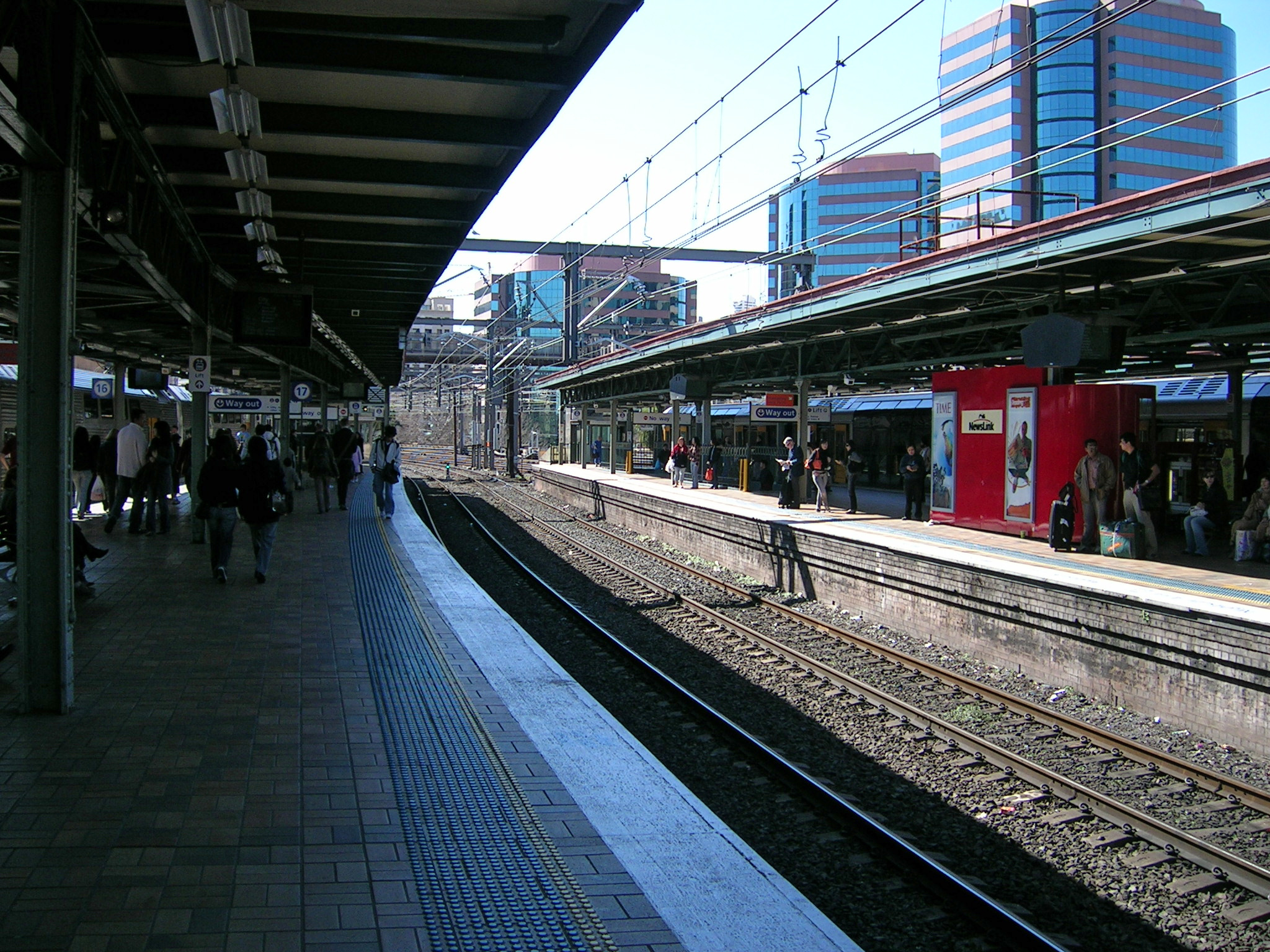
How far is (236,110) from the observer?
22.4 feet

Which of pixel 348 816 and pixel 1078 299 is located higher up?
pixel 1078 299

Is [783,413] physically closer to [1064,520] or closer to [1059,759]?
[1064,520]

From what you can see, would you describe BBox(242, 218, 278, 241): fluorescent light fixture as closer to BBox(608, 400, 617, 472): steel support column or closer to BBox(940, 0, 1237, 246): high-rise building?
BBox(608, 400, 617, 472): steel support column

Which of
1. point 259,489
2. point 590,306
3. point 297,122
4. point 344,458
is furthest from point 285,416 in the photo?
point 590,306

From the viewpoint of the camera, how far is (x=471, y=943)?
350 centimetres

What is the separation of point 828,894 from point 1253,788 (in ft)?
10.8

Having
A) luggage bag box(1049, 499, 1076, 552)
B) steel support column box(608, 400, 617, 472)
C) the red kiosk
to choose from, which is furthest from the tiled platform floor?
steel support column box(608, 400, 617, 472)

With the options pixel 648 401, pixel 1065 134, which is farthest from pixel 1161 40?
pixel 648 401

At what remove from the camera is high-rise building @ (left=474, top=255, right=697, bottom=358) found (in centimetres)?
4500

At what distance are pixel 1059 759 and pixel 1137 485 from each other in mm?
5822

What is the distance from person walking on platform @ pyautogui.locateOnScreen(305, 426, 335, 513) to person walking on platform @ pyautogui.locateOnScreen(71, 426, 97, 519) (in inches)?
169

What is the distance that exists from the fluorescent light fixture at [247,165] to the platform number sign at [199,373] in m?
5.21

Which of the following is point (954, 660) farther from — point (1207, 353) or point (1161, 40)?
point (1161, 40)

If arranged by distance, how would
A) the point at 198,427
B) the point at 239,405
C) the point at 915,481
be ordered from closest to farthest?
the point at 198,427 < the point at 915,481 < the point at 239,405
